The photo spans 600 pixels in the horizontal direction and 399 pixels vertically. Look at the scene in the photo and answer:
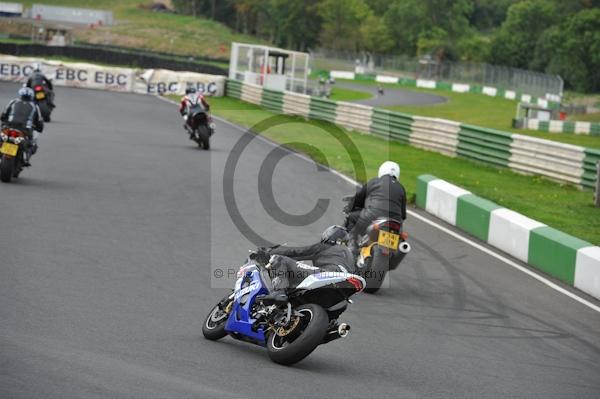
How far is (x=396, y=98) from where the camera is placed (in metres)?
66.5

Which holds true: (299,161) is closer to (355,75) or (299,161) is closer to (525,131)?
(525,131)

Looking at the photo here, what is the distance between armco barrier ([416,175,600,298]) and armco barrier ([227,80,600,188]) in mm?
5063

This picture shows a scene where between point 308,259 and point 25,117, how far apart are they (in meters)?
9.71

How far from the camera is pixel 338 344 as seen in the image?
9242 mm

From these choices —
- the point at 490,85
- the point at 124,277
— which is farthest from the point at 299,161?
the point at 490,85

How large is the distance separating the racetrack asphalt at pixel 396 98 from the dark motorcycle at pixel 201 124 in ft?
104

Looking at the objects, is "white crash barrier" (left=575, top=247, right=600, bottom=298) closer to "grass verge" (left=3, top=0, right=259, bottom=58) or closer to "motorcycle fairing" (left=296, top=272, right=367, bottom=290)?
"motorcycle fairing" (left=296, top=272, right=367, bottom=290)

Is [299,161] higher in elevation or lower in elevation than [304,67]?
lower

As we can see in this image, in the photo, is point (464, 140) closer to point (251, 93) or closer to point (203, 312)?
point (251, 93)

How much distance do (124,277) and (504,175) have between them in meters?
15.1

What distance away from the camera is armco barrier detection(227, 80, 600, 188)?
22.8m

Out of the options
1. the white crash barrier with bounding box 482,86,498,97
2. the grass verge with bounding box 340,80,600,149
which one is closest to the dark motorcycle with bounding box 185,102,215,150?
the grass verge with bounding box 340,80,600,149

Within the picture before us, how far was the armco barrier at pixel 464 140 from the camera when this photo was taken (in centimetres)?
2284
